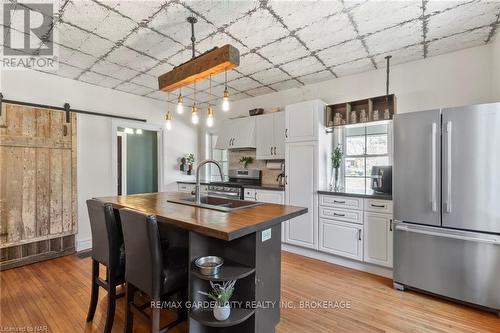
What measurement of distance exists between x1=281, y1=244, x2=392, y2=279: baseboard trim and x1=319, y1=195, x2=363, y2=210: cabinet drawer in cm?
73

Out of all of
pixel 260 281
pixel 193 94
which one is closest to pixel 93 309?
pixel 260 281

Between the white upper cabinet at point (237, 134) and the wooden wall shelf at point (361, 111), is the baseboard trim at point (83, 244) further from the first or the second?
the wooden wall shelf at point (361, 111)

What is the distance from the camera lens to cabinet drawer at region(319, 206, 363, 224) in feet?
10.1

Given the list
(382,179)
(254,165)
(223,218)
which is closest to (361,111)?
(382,179)

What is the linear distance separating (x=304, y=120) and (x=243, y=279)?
2.57m

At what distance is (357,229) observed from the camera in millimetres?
3094

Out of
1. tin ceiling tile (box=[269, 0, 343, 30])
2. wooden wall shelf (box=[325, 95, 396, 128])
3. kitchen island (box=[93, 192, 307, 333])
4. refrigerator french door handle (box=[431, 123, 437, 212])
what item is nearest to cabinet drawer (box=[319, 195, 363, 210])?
refrigerator french door handle (box=[431, 123, 437, 212])

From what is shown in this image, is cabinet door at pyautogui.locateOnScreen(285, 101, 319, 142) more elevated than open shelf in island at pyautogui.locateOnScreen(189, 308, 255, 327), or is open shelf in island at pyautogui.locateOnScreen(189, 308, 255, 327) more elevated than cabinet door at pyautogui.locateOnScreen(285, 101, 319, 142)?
cabinet door at pyautogui.locateOnScreen(285, 101, 319, 142)

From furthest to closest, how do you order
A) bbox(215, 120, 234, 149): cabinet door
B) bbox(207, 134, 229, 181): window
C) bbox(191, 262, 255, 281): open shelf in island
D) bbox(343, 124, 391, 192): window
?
1. bbox(207, 134, 229, 181): window
2. bbox(215, 120, 234, 149): cabinet door
3. bbox(343, 124, 391, 192): window
4. bbox(191, 262, 255, 281): open shelf in island

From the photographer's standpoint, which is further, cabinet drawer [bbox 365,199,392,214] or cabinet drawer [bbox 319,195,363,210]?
cabinet drawer [bbox 319,195,363,210]

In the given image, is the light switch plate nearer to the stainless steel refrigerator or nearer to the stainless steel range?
the stainless steel refrigerator

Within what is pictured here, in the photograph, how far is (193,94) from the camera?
4680 millimetres

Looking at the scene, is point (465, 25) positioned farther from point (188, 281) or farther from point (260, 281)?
point (188, 281)

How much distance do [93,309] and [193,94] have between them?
3699mm
